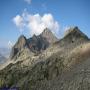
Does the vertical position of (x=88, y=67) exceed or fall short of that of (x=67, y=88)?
it exceeds it

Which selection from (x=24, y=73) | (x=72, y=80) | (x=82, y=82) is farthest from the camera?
(x=24, y=73)

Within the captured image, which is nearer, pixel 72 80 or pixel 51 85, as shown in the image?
pixel 72 80

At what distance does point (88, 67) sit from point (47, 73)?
8201cm

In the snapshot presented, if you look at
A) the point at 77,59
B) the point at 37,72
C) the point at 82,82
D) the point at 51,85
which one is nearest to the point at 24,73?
the point at 37,72

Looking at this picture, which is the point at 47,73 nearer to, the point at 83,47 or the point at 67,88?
the point at 83,47

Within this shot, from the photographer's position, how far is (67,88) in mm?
67875

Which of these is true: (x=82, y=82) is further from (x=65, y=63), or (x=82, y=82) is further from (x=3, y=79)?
(x=3, y=79)

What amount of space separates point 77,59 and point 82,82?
283 feet

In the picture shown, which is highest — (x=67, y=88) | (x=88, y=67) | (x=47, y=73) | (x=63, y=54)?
(x=63, y=54)

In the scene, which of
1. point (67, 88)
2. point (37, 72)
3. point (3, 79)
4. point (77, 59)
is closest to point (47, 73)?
point (37, 72)

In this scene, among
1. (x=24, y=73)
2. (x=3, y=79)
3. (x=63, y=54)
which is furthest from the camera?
(x=3, y=79)

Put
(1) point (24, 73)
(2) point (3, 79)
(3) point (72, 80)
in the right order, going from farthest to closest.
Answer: (2) point (3, 79) < (1) point (24, 73) < (3) point (72, 80)

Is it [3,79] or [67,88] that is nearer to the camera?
[67,88]

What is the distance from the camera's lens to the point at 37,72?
556 ft
